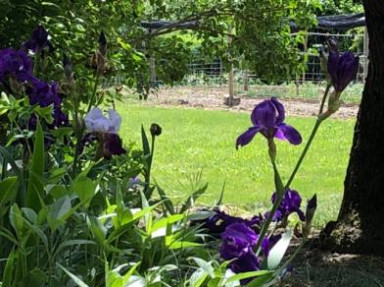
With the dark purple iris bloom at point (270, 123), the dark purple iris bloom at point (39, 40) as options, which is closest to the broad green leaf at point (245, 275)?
the dark purple iris bloom at point (270, 123)

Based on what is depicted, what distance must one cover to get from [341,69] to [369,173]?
8.37ft

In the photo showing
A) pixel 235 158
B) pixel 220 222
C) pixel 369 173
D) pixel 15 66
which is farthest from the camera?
pixel 235 158

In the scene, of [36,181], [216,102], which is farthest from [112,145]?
[216,102]

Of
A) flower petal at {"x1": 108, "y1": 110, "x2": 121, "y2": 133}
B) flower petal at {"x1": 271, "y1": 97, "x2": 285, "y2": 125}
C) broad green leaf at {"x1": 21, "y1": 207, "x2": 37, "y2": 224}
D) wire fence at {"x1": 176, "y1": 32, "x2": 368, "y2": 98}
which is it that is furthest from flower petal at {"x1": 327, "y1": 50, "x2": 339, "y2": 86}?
wire fence at {"x1": 176, "y1": 32, "x2": 368, "y2": 98}

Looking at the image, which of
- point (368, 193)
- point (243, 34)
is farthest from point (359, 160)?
point (243, 34)

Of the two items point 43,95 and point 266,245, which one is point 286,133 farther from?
point 43,95

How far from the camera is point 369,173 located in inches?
147

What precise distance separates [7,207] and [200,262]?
0.43m

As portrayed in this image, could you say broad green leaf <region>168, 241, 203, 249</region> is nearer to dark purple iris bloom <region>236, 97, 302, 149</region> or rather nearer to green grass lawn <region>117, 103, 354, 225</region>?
dark purple iris bloom <region>236, 97, 302, 149</region>

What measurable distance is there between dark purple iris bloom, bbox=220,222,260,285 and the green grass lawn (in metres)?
3.11

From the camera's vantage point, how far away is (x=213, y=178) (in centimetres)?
739

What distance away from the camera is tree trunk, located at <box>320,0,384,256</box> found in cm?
364

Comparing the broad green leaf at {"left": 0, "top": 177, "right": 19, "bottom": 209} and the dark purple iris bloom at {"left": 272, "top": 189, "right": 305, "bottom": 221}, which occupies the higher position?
the broad green leaf at {"left": 0, "top": 177, "right": 19, "bottom": 209}

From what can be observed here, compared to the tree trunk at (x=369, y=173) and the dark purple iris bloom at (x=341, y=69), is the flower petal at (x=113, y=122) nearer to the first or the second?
the dark purple iris bloom at (x=341, y=69)
